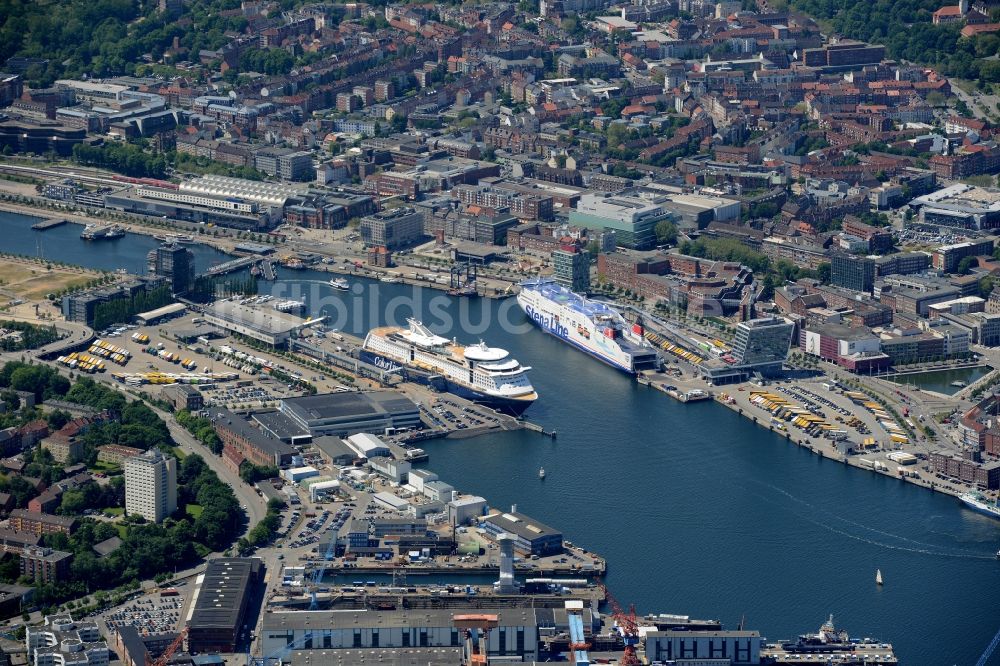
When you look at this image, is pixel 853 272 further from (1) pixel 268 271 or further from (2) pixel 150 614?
(2) pixel 150 614

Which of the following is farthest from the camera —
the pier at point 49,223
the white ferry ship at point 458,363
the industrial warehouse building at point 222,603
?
the pier at point 49,223

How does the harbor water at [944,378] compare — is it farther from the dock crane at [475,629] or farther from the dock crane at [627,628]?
the dock crane at [475,629]

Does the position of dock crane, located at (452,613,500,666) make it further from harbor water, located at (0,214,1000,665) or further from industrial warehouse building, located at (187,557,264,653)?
industrial warehouse building, located at (187,557,264,653)

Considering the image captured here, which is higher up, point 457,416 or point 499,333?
point 499,333

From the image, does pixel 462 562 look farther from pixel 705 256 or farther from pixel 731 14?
pixel 731 14

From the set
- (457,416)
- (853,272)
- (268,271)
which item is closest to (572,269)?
(853,272)

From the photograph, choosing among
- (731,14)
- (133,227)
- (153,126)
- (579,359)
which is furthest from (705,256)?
(731,14)

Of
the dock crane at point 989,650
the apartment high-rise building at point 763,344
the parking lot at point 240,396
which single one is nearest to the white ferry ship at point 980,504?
the dock crane at point 989,650

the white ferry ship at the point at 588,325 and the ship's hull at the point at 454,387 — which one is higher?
the white ferry ship at the point at 588,325
